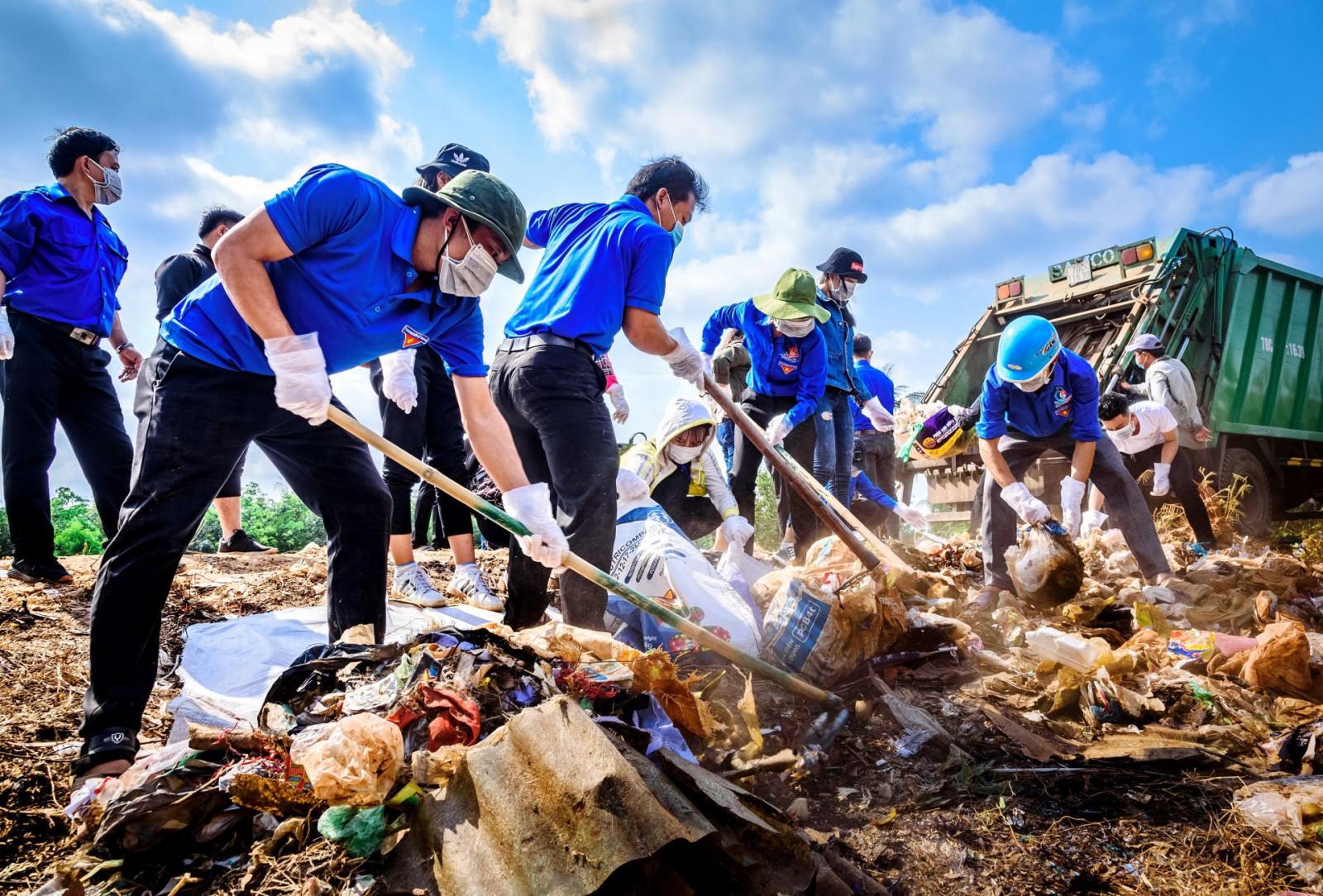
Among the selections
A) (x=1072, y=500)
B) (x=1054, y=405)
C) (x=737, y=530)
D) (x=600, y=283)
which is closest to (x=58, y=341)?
(x=600, y=283)

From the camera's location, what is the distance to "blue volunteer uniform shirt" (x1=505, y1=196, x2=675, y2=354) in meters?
2.79

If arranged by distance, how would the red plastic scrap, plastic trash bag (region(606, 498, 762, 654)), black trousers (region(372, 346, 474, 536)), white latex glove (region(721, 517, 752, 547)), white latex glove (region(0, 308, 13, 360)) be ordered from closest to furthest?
the red plastic scrap → plastic trash bag (region(606, 498, 762, 654)) → white latex glove (region(0, 308, 13, 360)) → black trousers (region(372, 346, 474, 536)) → white latex glove (region(721, 517, 752, 547))

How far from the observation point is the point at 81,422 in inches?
146

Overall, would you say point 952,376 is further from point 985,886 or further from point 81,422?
point 81,422

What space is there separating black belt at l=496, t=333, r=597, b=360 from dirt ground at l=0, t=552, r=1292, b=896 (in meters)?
1.44

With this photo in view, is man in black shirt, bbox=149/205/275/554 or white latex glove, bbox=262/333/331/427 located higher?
man in black shirt, bbox=149/205/275/554

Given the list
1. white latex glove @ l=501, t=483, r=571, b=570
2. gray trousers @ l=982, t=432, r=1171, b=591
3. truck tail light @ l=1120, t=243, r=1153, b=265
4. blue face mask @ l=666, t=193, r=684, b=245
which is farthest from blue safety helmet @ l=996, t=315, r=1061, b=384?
truck tail light @ l=1120, t=243, r=1153, b=265

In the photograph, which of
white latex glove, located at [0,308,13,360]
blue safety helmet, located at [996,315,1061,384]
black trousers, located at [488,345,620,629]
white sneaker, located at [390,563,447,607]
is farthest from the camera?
blue safety helmet, located at [996,315,1061,384]

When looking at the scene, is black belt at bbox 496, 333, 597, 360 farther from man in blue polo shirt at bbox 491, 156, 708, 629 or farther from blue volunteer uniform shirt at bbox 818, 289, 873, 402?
blue volunteer uniform shirt at bbox 818, 289, 873, 402

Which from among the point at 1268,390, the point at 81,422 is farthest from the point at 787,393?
the point at 1268,390

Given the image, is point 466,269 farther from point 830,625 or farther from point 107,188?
Result: point 107,188

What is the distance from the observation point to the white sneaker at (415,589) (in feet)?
12.0

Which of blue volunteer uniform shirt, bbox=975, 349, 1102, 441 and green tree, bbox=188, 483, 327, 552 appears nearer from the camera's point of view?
blue volunteer uniform shirt, bbox=975, 349, 1102, 441

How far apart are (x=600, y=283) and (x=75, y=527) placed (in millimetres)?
7385
